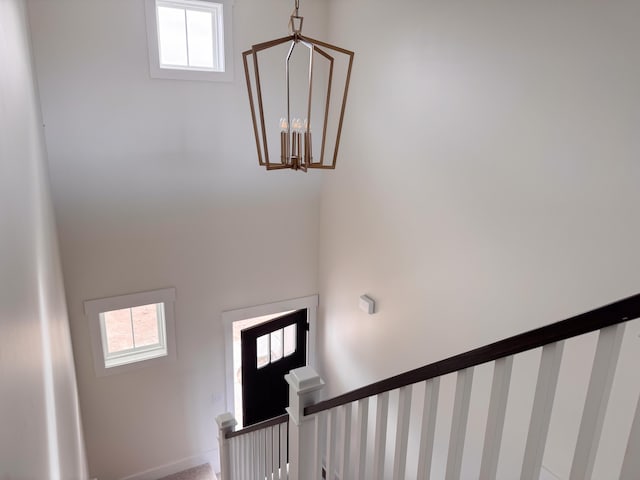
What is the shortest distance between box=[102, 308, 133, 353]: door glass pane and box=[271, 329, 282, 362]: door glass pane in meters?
1.62

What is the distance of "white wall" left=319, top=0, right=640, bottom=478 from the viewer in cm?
205

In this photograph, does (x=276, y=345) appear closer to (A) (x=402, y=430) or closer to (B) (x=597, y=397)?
(A) (x=402, y=430)

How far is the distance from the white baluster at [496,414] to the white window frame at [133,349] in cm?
379

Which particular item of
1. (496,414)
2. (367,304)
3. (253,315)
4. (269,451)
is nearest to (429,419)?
(496,414)

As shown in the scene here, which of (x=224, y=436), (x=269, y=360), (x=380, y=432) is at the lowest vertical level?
(x=269, y=360)

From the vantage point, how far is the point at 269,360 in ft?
17.3

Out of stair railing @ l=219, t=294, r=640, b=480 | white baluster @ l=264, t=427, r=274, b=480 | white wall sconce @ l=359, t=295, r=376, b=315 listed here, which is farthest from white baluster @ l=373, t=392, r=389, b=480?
white wall sconce @ l=359, t=295, r=376, b=315

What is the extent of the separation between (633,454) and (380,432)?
0.83 meters

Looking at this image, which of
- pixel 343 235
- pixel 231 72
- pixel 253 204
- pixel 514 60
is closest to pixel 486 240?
pixel 514 60

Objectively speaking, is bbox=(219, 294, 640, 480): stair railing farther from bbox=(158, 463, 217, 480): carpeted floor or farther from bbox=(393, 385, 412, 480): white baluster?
bbox=(158, 463, 217, 480): carpeted floor

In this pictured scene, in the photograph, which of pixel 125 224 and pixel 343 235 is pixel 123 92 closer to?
pixel 125 224

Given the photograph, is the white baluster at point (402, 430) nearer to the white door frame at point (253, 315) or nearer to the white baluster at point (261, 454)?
the white baluster at point (261, 454)

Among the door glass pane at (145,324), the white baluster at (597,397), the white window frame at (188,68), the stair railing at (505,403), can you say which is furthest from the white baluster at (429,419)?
→ the door glass pane at (145,324)

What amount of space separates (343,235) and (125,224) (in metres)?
2.13
